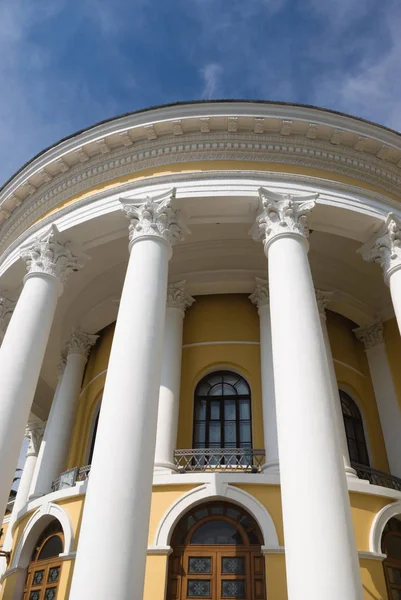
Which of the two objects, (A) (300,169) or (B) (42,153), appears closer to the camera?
(A) (300,169)

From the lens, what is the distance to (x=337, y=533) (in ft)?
22.8

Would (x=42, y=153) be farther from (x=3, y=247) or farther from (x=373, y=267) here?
(x=373, y=267)

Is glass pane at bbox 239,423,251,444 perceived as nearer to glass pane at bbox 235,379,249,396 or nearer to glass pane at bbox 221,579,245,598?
glass pane at bbox 235,379,249,396

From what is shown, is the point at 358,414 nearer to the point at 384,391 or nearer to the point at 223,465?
the point at 384,391

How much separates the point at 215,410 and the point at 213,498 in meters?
3.44

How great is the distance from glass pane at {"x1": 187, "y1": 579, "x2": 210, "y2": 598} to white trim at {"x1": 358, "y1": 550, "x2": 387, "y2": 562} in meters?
3.22

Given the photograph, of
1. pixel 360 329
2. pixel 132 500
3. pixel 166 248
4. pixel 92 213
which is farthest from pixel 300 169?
pixel 132 500

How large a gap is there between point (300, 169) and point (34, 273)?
23.0 feet

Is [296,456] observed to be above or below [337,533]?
above

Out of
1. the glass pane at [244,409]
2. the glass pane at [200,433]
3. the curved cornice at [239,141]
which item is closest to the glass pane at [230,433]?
→ the glass pane at [244,409]

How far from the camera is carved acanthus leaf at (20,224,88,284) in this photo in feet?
41.3

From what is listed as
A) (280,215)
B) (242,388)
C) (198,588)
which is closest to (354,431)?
(242,388)

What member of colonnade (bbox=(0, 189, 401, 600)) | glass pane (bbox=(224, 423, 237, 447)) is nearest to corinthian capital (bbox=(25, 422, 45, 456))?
colonnade (bbox=(0, 189, 401, 600))

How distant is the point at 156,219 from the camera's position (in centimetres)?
1157
